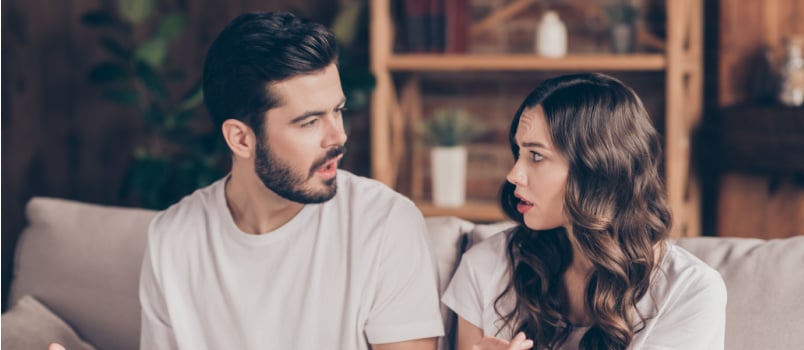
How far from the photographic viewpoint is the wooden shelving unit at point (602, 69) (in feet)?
9.28

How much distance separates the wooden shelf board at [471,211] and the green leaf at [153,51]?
1.02 metres

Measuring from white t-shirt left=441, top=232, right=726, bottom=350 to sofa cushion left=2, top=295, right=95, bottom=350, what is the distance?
889mm

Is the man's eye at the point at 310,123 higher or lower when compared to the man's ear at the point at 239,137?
higher

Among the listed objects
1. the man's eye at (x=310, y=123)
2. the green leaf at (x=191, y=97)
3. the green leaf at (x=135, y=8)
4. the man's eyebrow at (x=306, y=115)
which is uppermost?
the green leaf at (x=135, y=8)

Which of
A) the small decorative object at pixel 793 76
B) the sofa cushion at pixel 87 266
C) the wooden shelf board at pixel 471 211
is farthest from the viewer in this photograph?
the wooden shelf board at pixel 471 211

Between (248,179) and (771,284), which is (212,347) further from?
(771,284)

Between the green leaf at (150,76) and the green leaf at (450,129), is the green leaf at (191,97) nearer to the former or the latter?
the green leaf at (150,76)

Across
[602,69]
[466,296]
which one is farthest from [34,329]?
[602,69]

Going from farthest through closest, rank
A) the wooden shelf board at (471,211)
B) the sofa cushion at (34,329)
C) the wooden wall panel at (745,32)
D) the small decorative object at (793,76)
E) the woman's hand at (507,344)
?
1. the wooden shelf board at (471,211)
2. the wooden wall panel at (745,32)
3. the small decorative object at (793,76)
4. the sofa cushion at (34,329)
5. the woman's hand at (507,344)

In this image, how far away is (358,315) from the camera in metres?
1.72

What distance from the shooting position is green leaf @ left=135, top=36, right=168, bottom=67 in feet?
10.6

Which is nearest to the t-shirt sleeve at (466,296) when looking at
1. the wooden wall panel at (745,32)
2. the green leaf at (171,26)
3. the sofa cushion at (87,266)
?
the sofa cushion at (87,266)

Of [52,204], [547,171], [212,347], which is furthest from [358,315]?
[52,204]

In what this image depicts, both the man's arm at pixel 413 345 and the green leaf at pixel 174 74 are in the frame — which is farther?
the green leaf at pixel 174 74
